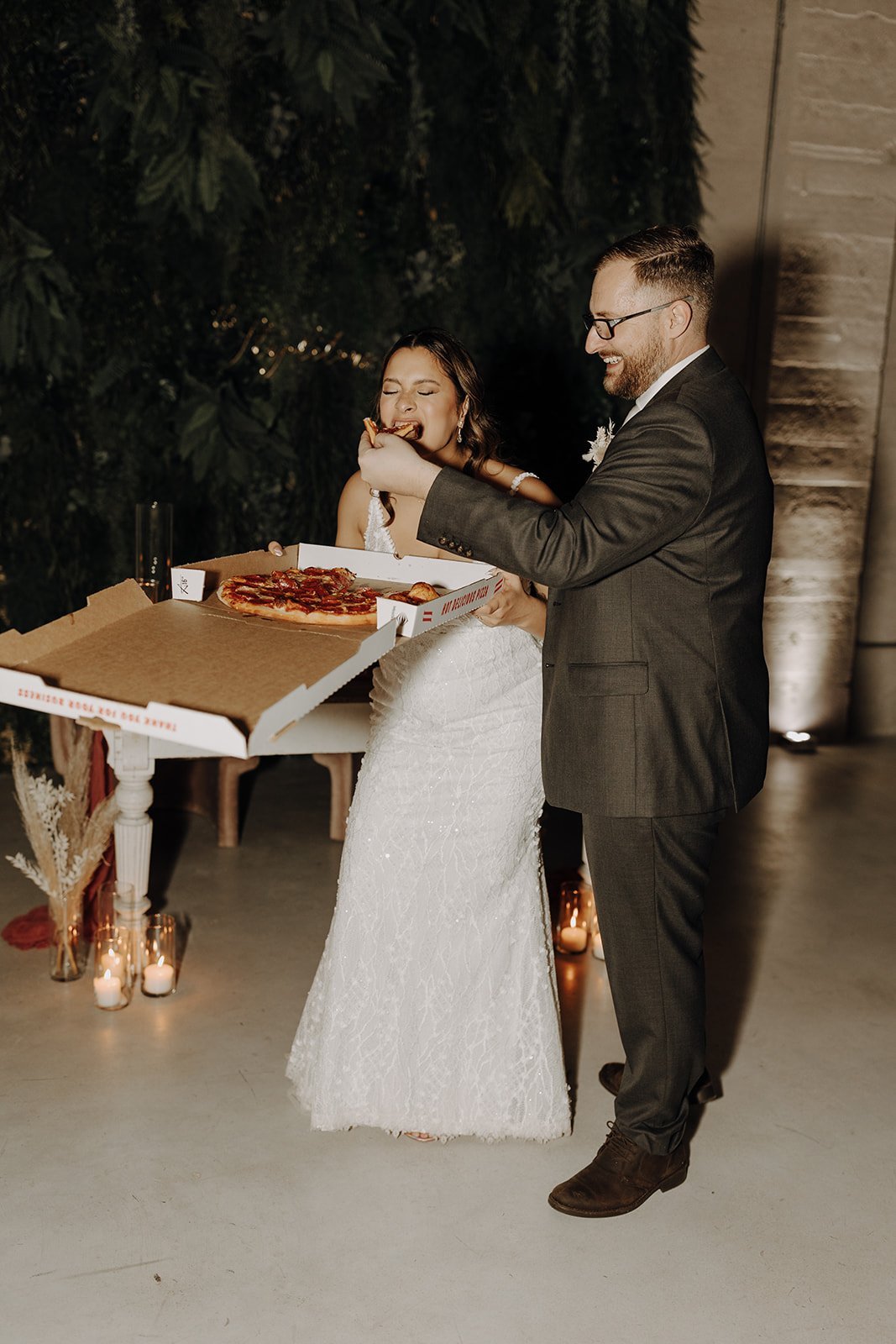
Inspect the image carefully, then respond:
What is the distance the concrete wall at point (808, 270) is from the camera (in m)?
5.54

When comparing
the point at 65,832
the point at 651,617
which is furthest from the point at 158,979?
the point at 651,617

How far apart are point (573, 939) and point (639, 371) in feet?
6.15

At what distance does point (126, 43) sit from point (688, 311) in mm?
3471

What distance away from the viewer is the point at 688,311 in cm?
213

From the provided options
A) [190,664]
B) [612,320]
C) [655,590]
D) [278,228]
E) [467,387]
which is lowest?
[190,664]

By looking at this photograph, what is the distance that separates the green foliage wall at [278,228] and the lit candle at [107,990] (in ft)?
7.62

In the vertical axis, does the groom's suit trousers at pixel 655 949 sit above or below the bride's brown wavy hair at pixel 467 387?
below

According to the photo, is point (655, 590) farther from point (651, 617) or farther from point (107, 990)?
point (107, 990)

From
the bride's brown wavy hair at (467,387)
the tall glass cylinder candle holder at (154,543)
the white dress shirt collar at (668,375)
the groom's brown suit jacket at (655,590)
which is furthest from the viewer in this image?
the tall glass cylinder candle holder at (154,543)

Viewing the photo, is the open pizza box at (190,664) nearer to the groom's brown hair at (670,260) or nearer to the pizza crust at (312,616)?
the pizza crust at (312,616)

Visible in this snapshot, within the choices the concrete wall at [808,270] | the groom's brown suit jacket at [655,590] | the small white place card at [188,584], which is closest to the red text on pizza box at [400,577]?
the small white place card at [188,584]

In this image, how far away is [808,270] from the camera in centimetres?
573

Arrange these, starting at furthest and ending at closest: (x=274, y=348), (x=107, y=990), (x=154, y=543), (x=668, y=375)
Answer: (x=274, y=348) → (x=107, y=990) → (x=154, y=543) → (x=668, y=375)

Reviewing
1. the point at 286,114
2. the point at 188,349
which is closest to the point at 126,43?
the point at 286,114
